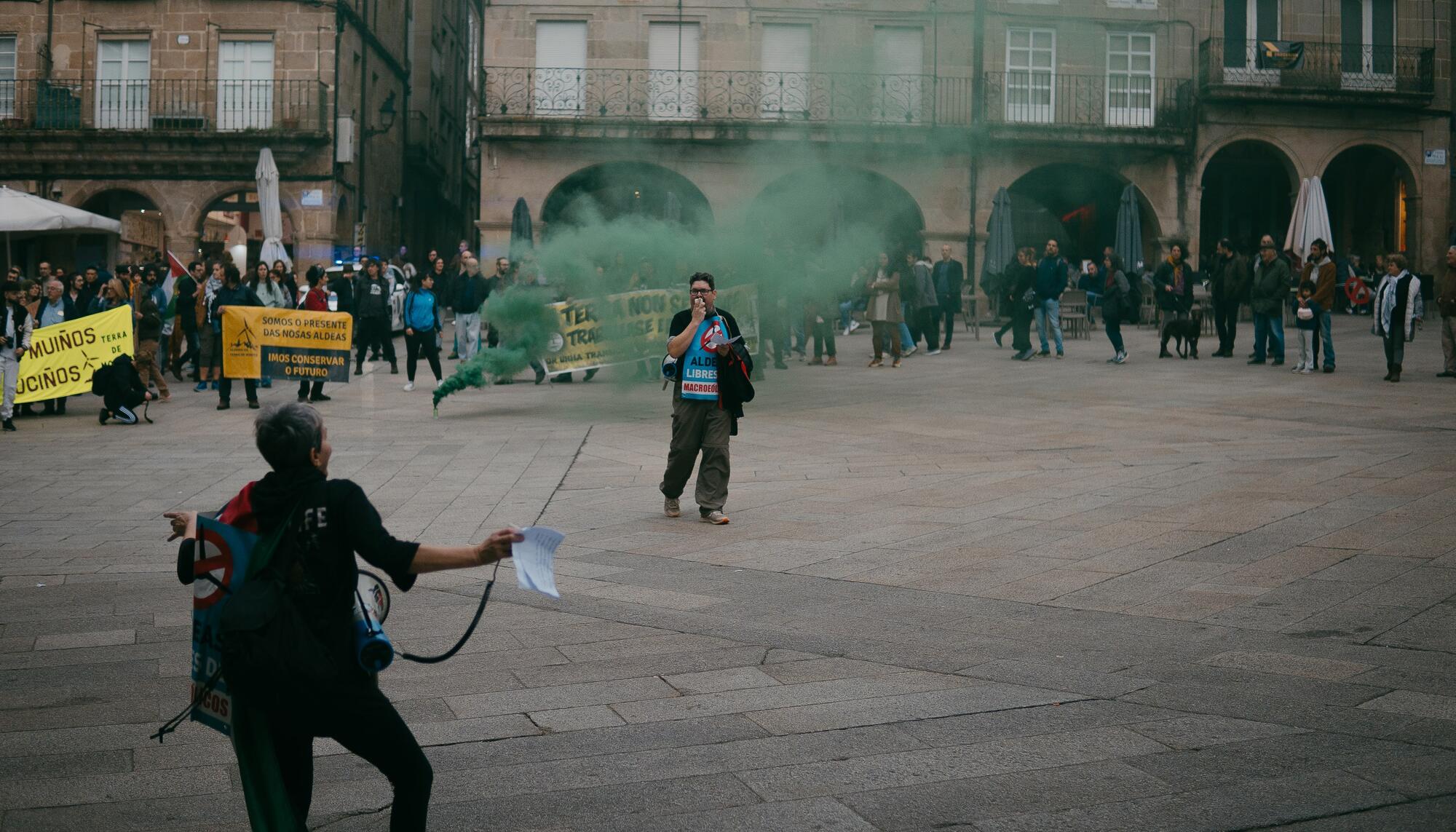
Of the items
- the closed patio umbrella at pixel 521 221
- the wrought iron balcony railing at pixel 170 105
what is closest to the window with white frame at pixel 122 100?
the wrought iron balcony railing at pixel 170 105

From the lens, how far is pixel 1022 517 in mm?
9477

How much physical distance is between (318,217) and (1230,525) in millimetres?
25739

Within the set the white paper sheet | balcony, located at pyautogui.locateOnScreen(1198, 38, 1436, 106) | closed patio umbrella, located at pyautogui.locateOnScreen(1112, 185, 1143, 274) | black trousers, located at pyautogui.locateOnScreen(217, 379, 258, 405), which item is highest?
balcony, located at pyautogui.locateOnScreen(1198, 38, 1436, 106)

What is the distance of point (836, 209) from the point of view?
2303 cm

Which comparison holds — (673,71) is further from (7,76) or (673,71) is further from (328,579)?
(328,579)

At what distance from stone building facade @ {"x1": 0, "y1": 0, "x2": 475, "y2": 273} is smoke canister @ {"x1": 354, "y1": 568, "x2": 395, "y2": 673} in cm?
2862

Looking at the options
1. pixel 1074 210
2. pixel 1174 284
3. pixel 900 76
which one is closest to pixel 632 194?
pixel 900 76

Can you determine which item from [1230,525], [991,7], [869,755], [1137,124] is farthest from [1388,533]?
[1137,124]

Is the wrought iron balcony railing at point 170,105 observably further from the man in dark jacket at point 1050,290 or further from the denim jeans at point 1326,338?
the denim jeans at point 1326,338

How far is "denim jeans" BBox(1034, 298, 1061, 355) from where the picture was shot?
69.8 feet

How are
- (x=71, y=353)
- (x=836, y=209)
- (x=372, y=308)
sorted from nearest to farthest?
(x=71, y=353) < (x=372, y=308) < (x=836, y=209)

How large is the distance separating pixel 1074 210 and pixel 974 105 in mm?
5154

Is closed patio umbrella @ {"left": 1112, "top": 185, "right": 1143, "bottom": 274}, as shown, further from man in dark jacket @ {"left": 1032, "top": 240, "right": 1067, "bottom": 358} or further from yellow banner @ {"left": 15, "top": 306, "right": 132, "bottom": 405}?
yellow banner @ {"left": 15, "top": 306, "right": 132, "bottom": 405}

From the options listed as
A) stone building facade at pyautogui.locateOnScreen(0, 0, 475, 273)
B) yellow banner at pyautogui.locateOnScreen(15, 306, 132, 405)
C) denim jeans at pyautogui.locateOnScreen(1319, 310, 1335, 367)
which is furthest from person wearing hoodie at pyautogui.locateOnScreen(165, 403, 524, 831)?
stone building facade at pyautogui.locateOnScreen(0, 0, 475, 273)
